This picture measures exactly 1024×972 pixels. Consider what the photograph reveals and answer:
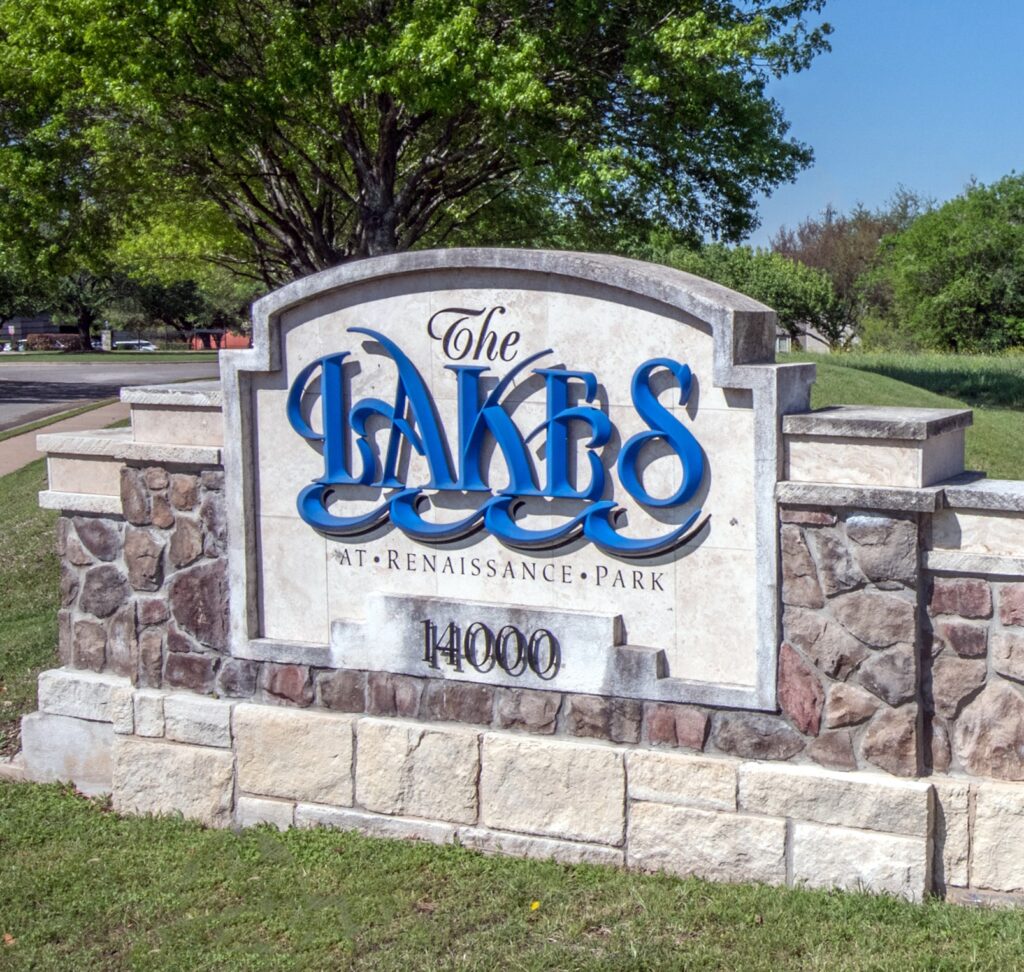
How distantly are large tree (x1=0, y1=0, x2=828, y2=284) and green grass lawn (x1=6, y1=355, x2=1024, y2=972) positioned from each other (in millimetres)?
10326

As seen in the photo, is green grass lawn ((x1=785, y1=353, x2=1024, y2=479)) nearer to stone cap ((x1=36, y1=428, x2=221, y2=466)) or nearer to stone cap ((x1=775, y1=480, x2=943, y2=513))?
stone cap ((x1=775, y1=480, x2=943, y2=513))

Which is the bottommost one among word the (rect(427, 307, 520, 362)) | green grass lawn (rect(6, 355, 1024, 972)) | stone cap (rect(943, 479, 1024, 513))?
green grass lawn (rect(6, 355, 1024, 972))

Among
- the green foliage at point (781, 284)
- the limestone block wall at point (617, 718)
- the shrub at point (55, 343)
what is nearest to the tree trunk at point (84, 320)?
the shrub at point (55, 343)

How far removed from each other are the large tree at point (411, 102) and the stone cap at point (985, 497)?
34.1ft

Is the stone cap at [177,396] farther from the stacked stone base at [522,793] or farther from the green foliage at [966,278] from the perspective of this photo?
the green foliage at [966,278]

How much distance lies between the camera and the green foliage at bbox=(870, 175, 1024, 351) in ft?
136

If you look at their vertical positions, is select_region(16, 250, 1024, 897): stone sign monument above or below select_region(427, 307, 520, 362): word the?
below

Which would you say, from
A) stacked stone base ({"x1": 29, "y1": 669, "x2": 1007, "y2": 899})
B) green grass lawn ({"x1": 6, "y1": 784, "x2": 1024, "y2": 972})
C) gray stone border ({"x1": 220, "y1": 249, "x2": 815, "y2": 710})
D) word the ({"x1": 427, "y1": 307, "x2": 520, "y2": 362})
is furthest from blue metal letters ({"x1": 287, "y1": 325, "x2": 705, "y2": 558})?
green grass lawn ({"x1": 6, "y1": 784, "x2": 1024, "y2": 972})

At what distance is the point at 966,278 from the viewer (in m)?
42.3

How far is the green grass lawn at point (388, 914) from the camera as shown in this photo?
4.38m

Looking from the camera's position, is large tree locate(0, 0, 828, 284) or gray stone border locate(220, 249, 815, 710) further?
large tree locate(0, 0, 828, 284)

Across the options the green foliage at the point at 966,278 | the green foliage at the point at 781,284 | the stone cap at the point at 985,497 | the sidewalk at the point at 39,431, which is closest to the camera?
the stone cap at the point at 985,497

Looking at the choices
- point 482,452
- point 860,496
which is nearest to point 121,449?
point 482,452

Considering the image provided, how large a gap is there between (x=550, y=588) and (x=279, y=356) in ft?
5.36
